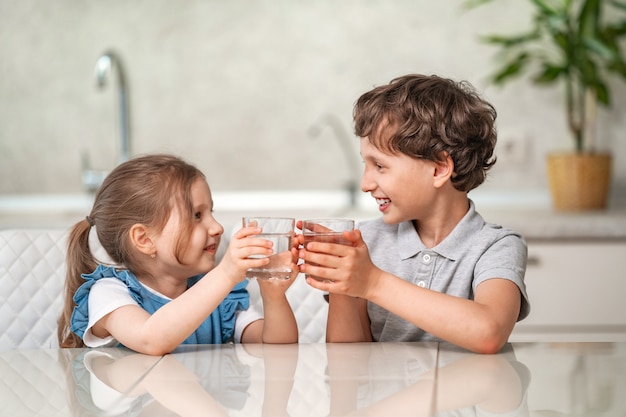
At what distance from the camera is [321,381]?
3.24 feet

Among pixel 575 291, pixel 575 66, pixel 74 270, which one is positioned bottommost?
pixel 575 291

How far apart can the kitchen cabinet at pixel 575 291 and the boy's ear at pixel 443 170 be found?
1.00 metres

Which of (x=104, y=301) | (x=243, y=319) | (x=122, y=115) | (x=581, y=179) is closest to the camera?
(x=104, y=301)

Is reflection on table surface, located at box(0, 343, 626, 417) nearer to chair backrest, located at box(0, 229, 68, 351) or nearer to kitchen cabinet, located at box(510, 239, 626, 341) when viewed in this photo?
chair backrest, located at box(0, 229, 68, 351)

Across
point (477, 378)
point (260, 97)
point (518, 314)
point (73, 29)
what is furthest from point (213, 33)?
point (477, 378)

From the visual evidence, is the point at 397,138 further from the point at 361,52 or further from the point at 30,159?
the point at 30,159

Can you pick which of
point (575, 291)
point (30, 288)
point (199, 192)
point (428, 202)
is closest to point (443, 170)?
point (428, 202)

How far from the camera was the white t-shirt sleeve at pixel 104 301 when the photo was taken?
4.20 ft

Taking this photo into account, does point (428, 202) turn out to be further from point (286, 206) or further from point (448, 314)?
point (286, 206)

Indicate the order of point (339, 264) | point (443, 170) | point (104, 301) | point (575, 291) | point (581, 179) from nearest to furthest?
point (339, 264) → point (104, 301) → point (443, 170) → point (575, 291) → point (581, 179)

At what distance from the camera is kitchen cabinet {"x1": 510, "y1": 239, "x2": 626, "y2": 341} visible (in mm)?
2293

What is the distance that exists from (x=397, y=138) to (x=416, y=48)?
1.67 m

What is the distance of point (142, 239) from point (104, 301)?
0.52 feet

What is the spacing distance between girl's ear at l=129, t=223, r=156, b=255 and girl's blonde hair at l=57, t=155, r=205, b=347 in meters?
0.01
